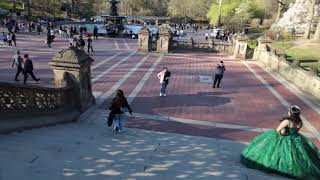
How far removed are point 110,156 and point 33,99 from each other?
3606 millimetres

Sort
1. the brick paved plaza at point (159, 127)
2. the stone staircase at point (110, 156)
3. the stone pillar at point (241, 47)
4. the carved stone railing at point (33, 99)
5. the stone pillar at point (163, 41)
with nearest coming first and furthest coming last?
the stone staircase at point (110, 156), the brick paved plaza at point (159, 127), the carved stone railing at point (33, 99), the stone pillar at point (241, 47), the stone pillar at point (163, 41)

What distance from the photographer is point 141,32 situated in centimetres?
Result: 3262

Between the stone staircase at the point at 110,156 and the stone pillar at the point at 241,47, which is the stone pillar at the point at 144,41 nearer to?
the stone pillar at the point at 241,47

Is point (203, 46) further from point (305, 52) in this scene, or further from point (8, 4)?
point (8, 4)

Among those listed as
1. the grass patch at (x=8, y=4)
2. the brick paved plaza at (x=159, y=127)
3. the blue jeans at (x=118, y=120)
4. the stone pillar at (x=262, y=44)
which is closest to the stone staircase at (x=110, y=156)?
the brick paved plaza at (x=159, y=127)

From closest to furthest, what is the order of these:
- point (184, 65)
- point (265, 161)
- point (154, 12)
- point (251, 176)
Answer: point (251, 176), point (265, 161), point (184, 65), point (154, 12)

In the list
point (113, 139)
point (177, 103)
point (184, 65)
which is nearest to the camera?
point (113, 139)

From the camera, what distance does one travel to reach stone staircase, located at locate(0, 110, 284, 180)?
627cm

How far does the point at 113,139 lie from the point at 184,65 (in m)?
17.8

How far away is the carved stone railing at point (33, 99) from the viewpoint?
9.05m

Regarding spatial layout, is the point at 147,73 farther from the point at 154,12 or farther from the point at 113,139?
the point at 154,12

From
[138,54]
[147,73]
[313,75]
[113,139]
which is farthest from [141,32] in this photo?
[113,139]

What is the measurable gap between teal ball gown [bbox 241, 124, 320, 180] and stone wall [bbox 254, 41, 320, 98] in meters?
11.3

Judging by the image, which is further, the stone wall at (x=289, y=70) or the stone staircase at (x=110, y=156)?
the stone wall at (x=289, y=70)
